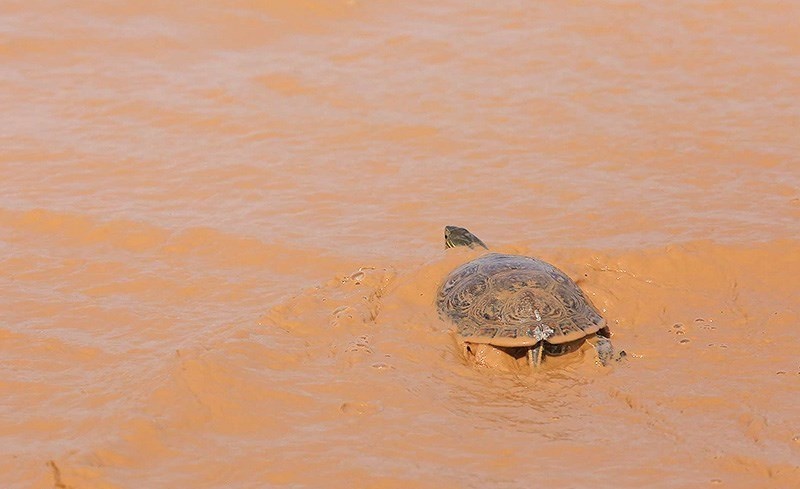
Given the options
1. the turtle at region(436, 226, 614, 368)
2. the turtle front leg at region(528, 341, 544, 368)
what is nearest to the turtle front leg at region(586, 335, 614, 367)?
the turtle at region(436, 226, 614, 368)

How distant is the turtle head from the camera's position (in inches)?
277

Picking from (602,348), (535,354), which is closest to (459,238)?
(535,354)

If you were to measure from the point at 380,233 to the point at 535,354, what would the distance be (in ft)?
7.81

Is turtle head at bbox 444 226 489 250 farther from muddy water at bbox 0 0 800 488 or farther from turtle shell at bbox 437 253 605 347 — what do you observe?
Result: turtle shell at bbox 437 253 605 347

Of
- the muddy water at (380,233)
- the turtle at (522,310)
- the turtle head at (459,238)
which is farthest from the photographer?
the turtle head at (459,238)

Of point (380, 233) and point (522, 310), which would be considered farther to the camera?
point (380, 233)

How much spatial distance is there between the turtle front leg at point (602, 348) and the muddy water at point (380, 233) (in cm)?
8

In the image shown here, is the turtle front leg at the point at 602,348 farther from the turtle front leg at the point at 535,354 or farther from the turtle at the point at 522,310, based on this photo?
the turtle front leg at the point at 535,354

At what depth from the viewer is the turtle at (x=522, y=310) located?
5688 mm

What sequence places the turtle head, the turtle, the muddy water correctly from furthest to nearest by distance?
1. the turtle head
2. the turtle
3. the muddy water

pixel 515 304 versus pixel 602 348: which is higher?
pixel 515 304

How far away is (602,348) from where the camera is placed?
A: 5.77 m

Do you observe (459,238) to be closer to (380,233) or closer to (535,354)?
(380,233)

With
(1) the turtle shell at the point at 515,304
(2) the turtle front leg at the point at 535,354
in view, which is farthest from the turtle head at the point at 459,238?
(2) the turtle front leg at the point at 535,354
